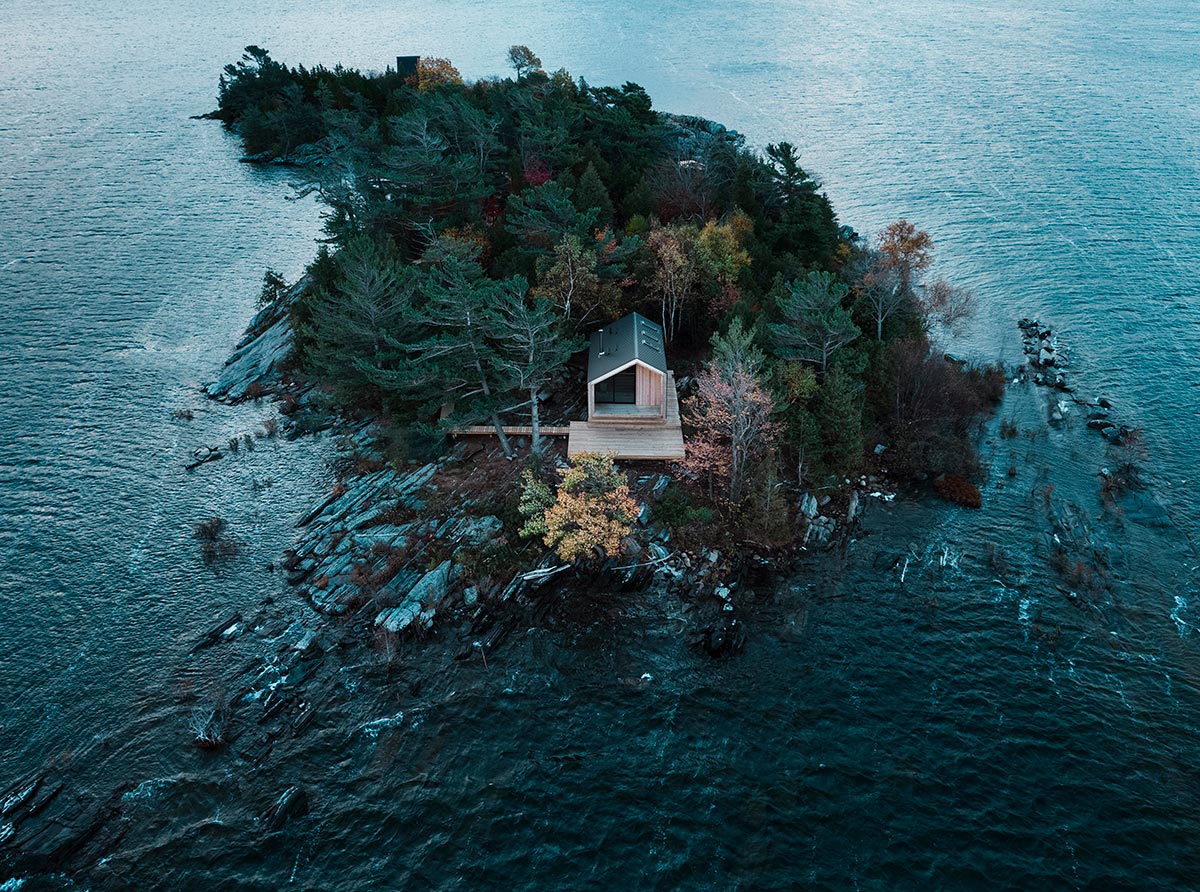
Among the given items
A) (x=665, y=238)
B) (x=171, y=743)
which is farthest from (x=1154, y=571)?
(x=171, y=743)

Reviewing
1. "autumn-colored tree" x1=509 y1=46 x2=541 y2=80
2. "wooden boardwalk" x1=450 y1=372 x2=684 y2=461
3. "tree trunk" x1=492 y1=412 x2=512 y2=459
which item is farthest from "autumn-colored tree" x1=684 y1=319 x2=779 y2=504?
"autumn-colored tree" x1=509 y1=46 x2=541 y2=80

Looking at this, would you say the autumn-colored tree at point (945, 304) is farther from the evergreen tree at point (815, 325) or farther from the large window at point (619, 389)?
the large window at point (619, 389)

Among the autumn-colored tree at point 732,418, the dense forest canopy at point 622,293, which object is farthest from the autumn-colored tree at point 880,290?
the autumn-colored tree at point 732,418

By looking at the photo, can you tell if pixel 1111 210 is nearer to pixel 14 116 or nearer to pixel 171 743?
pixel 171 743

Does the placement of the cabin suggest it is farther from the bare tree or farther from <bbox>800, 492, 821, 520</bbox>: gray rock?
the bare tree

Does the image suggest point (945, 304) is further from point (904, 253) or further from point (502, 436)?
point (502, 436)
